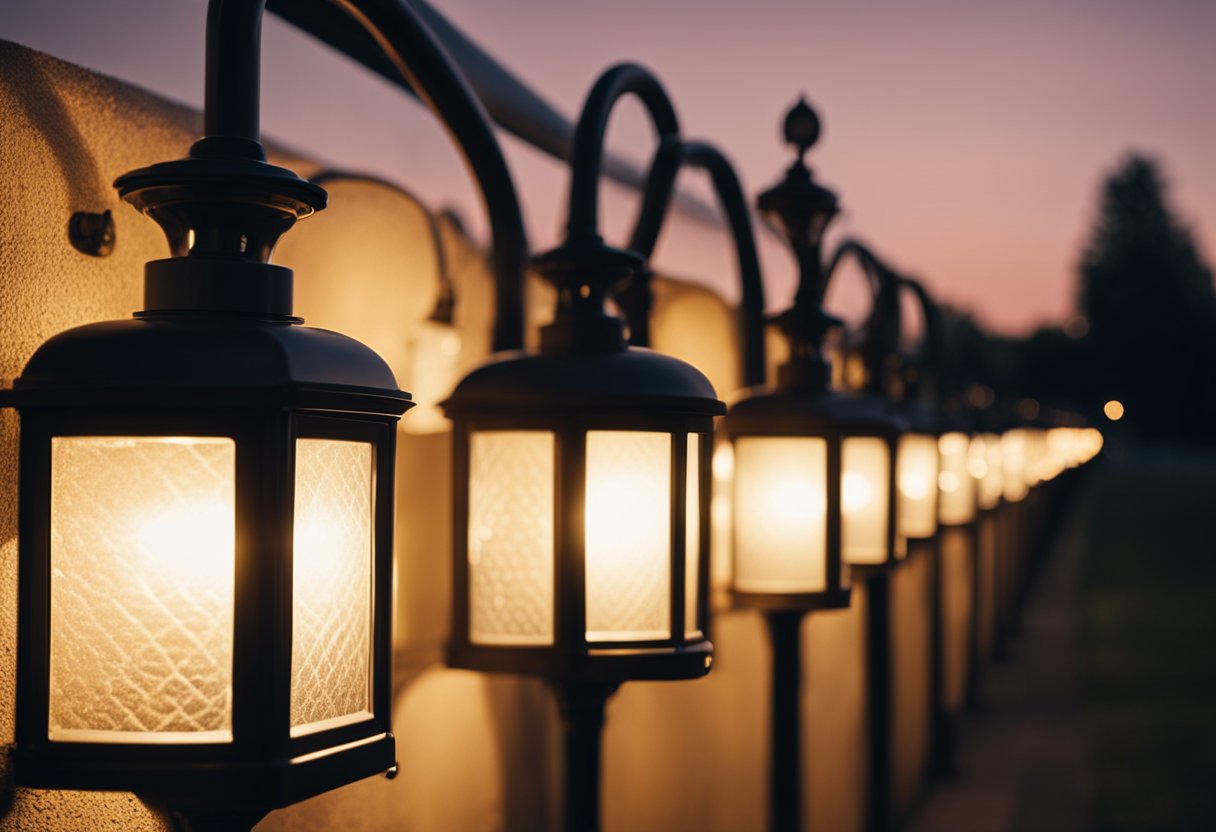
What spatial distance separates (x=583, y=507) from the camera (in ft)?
7.77

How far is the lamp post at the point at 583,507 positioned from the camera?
7.81ft

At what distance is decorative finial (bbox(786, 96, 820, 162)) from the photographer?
13.2 feet

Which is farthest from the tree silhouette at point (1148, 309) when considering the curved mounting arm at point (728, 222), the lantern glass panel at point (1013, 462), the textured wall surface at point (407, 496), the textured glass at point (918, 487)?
the curved mounting arm at point (728, 222)

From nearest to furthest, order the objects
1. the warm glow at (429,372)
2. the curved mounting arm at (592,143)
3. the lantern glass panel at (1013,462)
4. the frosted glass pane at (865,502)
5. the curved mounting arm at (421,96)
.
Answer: the curved mounting arm at (421,96) < the curved mounting arm at (592,143) < the warm glow at (429,372) < the frosted glass pane at (865,502) < the lantern glass panel at (1013,462)

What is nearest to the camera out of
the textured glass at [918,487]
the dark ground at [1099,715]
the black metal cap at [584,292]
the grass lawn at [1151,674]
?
the black metal cap at [584,292]

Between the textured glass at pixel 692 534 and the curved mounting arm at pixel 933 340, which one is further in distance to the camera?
the curved mounting arm at pixel 933 340

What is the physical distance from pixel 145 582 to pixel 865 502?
3107 mm

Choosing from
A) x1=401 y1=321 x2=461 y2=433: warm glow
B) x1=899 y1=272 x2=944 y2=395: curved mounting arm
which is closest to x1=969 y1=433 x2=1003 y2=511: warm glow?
x1=899 y1=272 x2=944 y2=395: curved mounting arm

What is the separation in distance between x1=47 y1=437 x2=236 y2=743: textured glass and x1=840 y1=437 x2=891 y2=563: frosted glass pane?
2.86 metres

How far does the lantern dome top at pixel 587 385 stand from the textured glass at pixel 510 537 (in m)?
0.06

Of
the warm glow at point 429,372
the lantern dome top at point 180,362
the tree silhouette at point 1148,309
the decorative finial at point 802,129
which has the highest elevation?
the tree silhouette at point 1148,309

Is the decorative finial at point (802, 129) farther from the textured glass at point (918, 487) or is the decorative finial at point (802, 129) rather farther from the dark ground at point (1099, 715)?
the dark ground at point (1099, 715)

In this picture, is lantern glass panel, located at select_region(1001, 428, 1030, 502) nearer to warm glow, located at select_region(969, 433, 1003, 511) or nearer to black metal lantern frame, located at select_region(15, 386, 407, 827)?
warm glow, located at select_region(969, 433, 1003, 511)

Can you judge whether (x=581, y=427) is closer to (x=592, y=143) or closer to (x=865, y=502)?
(x=592, y=143)
